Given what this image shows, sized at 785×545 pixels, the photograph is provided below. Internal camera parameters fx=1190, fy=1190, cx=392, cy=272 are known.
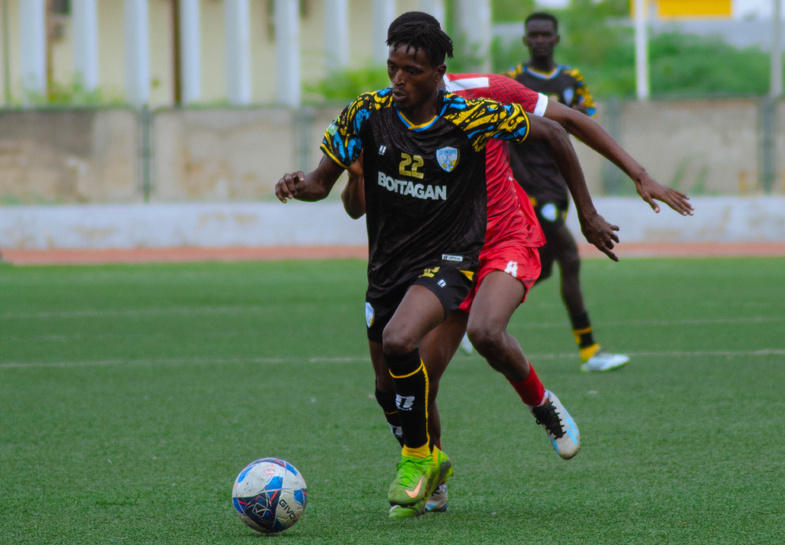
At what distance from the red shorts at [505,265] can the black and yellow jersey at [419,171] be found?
14 cm

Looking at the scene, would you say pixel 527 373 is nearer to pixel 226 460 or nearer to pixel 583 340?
pixel 226 460

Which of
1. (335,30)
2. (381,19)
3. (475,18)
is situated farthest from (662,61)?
(335,30)

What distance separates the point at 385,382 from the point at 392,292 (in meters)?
0.41

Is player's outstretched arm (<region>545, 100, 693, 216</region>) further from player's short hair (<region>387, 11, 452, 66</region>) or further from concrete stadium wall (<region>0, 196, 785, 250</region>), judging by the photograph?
concrete stadium wall (<region>0, 196, 785, 250</region>)

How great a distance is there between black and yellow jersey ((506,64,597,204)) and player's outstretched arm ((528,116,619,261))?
3.63 meters

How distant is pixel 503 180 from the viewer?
5254 millimetres

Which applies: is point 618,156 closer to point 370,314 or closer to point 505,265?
point 505,265

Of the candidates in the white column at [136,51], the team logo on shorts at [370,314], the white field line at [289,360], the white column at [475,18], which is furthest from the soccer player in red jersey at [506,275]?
the white column at [475,18]

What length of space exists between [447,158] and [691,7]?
6871cm

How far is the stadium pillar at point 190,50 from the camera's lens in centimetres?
2953

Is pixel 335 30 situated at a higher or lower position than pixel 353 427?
higher

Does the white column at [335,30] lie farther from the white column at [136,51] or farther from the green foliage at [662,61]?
the green foliage at [662,61]

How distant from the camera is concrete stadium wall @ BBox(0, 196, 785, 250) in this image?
2059 cm

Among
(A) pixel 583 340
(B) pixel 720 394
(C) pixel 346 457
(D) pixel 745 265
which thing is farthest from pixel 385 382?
(D) pixel 745 265
